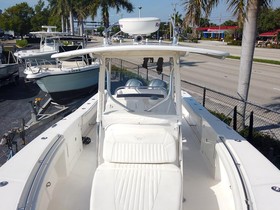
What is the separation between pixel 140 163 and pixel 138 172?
7.1 inches

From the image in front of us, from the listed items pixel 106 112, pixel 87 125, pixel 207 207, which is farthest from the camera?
pixel 87 125

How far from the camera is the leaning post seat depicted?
254 cm

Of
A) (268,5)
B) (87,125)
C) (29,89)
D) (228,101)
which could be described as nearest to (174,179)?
(87,125)

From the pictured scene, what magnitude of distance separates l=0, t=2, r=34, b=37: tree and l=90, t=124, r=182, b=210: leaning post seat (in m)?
64.0

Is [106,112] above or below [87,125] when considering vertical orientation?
above

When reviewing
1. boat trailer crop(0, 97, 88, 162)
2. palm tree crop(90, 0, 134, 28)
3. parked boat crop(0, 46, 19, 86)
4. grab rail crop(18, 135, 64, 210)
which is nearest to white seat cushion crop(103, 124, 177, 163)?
grab rail crop(18, 135, 64, 210)

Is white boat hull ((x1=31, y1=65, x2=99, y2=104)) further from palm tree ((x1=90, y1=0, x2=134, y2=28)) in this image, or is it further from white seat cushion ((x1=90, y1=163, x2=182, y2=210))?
palm tree ((x1=90, y1=0, x2=134, y2=28))

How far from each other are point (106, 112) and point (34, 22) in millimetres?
62444

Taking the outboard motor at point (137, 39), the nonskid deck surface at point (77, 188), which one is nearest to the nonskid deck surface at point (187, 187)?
the nonskid deck surface at point (77, 188)

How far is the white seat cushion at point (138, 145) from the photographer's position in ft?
9.77

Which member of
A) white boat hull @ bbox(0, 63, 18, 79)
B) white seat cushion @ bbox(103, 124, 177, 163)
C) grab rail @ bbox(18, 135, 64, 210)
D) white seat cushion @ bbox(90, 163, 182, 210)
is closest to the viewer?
grab rail @ bbox(18, 135, 64, 210)

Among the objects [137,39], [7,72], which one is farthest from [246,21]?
[7,72]

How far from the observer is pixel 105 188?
2.64 metres

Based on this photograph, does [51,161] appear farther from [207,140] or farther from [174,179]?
[207,140]
